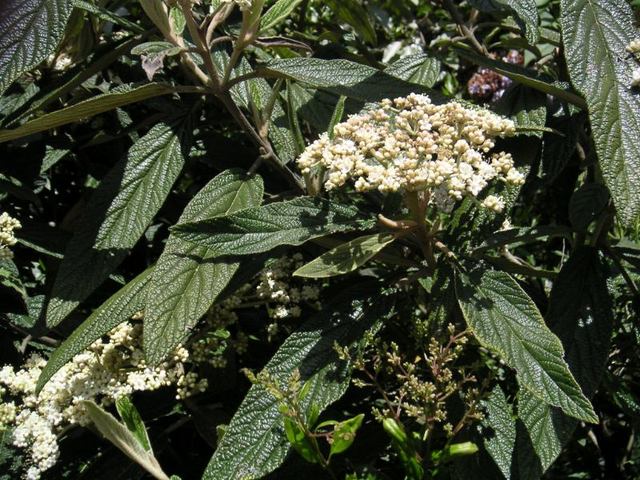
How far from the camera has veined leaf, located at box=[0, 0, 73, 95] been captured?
1644 mm

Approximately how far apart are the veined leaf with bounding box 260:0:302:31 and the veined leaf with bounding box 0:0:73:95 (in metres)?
0.39

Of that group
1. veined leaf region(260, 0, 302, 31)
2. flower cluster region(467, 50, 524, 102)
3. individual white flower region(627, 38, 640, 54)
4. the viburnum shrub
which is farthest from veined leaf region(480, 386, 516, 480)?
flower cluster region(467, 50, 524, 102)

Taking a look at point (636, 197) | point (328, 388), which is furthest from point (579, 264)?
point (328, 388)

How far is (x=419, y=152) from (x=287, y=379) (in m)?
0.50

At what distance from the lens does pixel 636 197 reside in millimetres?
1552

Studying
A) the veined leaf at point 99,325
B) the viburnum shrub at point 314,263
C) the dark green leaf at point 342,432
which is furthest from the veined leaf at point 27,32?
the dark green leaf at point 342,432

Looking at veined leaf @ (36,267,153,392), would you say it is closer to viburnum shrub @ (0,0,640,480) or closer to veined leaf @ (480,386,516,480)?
viburnum shrub @ (0,0,640,480)

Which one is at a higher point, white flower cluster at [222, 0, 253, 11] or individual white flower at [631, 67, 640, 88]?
white flower cluster at [222, 0, 253, 11]

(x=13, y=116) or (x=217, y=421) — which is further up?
(x=13, y=116)

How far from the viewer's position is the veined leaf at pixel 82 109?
169 centimetres

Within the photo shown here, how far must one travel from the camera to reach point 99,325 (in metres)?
1.69

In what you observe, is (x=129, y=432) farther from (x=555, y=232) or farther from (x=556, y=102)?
(x=556, y=102)

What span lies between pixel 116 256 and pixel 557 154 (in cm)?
100

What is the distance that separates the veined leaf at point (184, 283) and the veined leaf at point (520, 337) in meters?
0.46
